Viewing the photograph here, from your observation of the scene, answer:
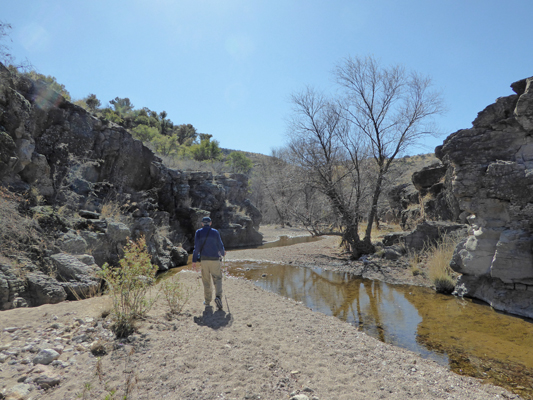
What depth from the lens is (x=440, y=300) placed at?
810 centimetres

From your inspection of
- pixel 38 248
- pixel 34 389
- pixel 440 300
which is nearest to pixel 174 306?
pixel 34 389

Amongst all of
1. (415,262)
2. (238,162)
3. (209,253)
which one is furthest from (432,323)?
(238,162)

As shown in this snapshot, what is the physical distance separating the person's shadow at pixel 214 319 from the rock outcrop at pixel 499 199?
258 inches

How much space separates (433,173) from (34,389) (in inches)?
710

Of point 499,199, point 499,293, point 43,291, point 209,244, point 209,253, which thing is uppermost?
point 499,199

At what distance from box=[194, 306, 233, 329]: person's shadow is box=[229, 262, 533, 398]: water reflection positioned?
8.87ft

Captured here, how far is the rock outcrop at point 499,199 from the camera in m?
6.93

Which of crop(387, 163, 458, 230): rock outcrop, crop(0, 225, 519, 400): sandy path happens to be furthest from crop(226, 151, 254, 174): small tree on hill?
crop(0, 225, 519, 400): sandy path

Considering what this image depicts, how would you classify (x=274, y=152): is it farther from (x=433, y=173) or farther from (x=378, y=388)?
(x=378, y=388)

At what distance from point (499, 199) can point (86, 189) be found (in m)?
14.1

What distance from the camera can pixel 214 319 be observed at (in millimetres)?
5574

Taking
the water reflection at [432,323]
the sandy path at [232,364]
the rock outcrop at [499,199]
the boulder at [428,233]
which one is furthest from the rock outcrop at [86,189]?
the boulder at [428,233]

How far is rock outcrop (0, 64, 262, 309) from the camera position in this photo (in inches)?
308

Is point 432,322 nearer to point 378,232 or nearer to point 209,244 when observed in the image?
point 209,244
